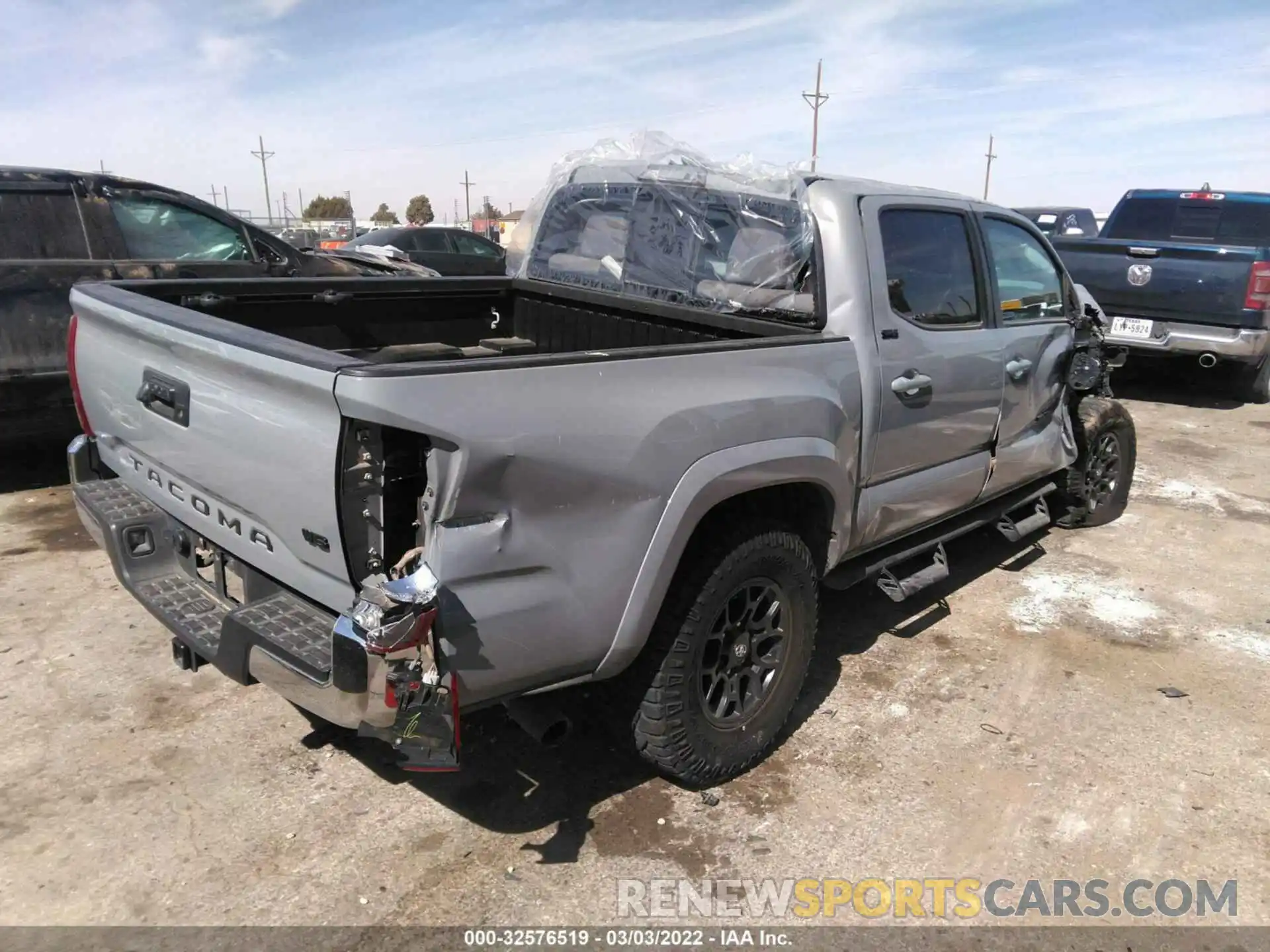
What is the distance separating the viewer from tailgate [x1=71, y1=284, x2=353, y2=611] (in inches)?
84.7

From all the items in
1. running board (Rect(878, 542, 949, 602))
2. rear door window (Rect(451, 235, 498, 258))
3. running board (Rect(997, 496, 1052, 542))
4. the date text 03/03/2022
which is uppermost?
rear door window (Rect(451, 235, 498, 258))

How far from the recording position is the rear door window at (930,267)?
3.43 m

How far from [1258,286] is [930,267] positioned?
640cm

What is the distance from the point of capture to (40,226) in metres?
5.48

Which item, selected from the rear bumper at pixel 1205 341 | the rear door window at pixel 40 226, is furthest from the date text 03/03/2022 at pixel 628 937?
the rear bumper at pixel 1205 341

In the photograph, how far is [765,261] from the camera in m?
3.46

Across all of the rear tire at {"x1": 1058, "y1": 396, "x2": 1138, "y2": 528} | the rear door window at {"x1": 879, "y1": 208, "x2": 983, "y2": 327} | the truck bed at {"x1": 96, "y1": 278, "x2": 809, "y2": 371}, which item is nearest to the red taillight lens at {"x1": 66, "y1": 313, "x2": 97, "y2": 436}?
the truck bed at {"x1": 96, "y1": 278, "x2": 809, "y2": 371}

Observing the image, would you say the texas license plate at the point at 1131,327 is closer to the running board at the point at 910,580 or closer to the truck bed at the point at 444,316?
the running board at the point at 910,580

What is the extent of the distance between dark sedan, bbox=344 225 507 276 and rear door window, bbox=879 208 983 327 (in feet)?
37.7

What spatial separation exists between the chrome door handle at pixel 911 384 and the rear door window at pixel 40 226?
16.1 feet

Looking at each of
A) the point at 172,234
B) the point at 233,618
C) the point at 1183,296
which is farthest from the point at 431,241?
the point at 233,618

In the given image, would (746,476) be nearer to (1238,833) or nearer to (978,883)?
(978,883)

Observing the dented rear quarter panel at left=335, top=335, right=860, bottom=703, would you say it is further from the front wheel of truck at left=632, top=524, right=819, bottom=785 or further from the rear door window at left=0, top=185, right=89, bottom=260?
the rear door window at left=0, top=185, right=89, bottom=260

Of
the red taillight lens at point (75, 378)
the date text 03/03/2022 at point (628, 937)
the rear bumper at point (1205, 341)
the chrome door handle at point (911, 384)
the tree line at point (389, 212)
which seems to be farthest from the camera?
the tree line at point (389, 212)
